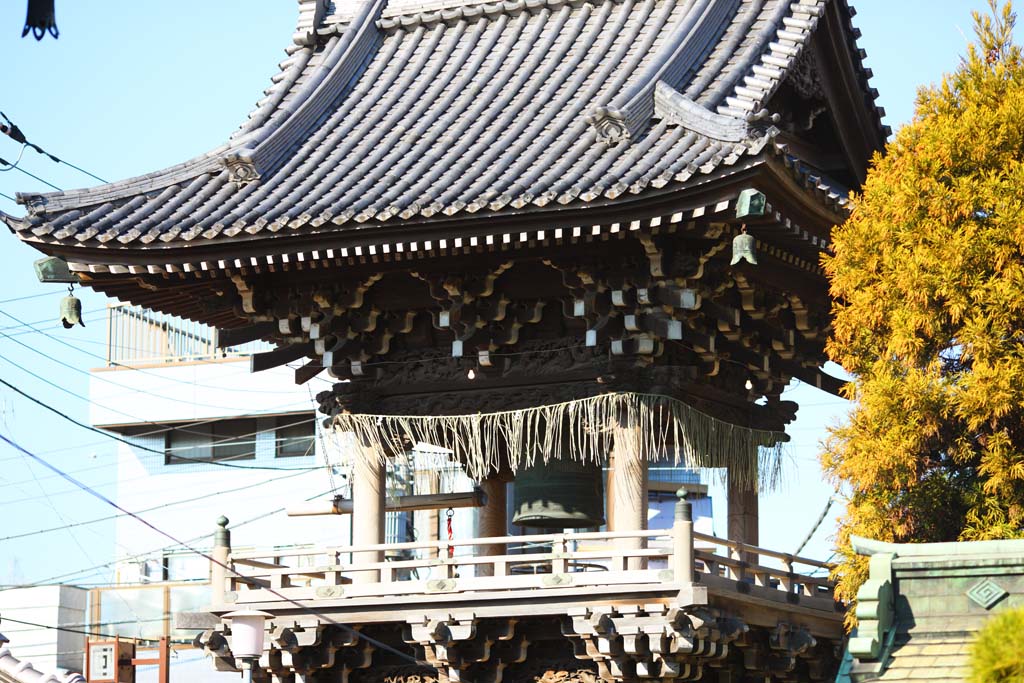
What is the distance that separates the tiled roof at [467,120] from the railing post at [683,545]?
9.92 ft

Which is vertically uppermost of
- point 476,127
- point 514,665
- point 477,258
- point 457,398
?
point 476,127

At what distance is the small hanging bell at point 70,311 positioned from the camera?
18.1m

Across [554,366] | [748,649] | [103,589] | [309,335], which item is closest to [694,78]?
[554,366]

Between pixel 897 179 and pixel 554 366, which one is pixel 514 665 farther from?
pixel 897 179

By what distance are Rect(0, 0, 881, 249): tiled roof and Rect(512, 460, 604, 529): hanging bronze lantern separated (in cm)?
332

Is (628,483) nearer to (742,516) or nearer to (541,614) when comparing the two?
(541,614)

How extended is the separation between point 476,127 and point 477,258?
244cm

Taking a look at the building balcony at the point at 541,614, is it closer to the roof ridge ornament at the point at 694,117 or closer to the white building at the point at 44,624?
the roof ridge ornament at the point at 694,117

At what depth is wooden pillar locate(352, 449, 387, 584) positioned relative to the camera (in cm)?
1823

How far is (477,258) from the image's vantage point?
17.4m

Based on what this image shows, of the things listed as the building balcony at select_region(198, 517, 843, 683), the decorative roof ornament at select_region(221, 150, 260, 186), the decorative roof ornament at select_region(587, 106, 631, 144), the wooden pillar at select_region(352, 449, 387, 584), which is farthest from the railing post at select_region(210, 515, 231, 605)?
the decorative roof ornament at select_region(587, 106, 631, 144)

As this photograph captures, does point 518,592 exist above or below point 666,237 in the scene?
below

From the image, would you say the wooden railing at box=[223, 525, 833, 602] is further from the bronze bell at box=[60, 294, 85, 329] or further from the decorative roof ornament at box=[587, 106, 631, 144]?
the decorative roof ornament at box=[587, 106, 631, 144]

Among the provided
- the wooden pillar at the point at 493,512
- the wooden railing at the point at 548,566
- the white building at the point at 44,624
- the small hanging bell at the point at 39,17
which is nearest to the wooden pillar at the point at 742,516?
the wooden railing at the point at 548,566
